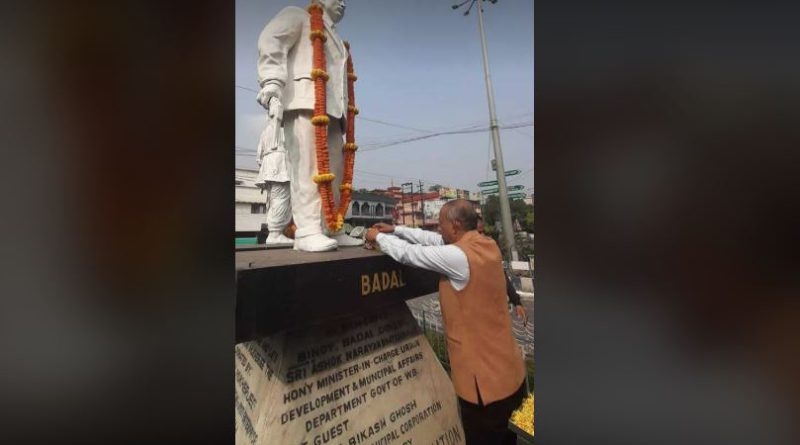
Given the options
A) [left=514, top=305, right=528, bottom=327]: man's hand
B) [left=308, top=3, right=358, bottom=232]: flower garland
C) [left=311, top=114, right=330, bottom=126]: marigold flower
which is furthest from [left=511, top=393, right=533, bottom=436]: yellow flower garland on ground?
[left=311, top=114, right=330, bottom=126]: marigold flower

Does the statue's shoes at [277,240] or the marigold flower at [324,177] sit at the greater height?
the marigold flower at [324,177]

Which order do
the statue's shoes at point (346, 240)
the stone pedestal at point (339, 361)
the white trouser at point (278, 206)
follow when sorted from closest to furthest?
the stone pedestal at point (339, 361), the white trouser at point (278, 206), the statue's shoes at point (346, 240)

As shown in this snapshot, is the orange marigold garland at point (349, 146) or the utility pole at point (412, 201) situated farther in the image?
the orange marigold garland at point (349, 146)

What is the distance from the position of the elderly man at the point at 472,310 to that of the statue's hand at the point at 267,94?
18.4 inches

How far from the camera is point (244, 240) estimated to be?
101cm

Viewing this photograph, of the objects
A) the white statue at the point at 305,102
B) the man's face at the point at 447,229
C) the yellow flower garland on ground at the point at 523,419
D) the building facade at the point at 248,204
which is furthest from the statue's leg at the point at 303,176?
the yellow flower garland on ground at the point at 523,419

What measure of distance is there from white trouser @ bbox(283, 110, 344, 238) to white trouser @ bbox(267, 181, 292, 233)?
0.08 ft

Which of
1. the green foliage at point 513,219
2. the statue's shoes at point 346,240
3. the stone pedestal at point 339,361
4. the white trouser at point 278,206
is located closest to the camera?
the stone pedestal at point 339,361

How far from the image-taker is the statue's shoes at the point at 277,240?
3.61 feet

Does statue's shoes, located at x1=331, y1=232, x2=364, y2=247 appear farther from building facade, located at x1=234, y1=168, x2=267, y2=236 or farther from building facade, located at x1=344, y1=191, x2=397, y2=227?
building facade, located at x1=234, y1=168, x2=267, y2=236

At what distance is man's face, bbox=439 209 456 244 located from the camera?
38.4 inches

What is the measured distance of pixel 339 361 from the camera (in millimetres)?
1009

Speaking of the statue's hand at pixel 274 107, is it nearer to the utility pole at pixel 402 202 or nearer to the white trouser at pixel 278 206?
the white trouser at pixel 278 206
